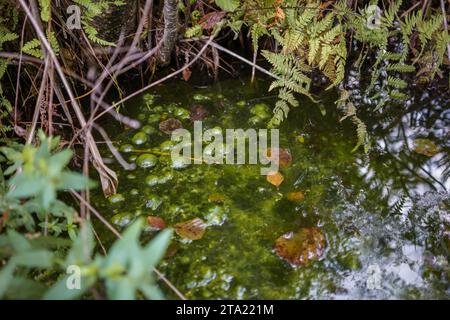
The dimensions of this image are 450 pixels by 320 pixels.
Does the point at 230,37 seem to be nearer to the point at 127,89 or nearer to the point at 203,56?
the point at 203,56

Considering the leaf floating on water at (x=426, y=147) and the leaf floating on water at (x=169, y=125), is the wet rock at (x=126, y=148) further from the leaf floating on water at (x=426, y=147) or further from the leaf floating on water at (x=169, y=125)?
the leaf floating on water at (x=426, y=147)

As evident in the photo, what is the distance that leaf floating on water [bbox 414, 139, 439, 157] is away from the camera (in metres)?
2.32

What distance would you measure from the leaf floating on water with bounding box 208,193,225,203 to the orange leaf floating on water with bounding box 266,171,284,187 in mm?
264

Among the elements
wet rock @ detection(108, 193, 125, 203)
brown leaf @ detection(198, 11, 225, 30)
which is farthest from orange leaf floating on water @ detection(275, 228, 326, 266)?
brown leaf @ detection(198, 11, 225, 30)

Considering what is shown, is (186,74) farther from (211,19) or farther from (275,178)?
(275,178)

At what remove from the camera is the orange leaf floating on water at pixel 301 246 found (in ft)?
5.78

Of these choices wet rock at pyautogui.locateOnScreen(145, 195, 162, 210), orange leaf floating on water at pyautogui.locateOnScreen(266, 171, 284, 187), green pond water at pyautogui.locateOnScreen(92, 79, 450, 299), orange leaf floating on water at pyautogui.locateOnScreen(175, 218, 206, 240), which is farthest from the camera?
orange leaf floating on water at pyautogui.locateOnScreen(266, 171, 284, 187)

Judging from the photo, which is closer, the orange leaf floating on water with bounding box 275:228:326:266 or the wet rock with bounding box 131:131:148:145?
the orange leaf floating on water with bounding box 275:228:326:266

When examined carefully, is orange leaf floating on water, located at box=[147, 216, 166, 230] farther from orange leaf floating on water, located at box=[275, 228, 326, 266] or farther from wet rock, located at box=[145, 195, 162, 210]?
orange leaf floating on water, located at box=[275, 228, 326, 266]

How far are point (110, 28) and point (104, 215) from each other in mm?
1140

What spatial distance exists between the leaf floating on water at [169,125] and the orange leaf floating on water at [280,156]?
0.56m

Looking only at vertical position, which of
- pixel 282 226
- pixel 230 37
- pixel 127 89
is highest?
pixel 230 37
